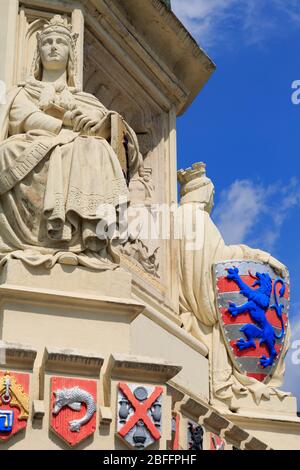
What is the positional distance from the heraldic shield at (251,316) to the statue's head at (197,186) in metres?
1.16

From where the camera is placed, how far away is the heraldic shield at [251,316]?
13.1 metres

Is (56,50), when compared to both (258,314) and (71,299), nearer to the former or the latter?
(71,299)

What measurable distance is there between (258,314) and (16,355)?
465 centimetres

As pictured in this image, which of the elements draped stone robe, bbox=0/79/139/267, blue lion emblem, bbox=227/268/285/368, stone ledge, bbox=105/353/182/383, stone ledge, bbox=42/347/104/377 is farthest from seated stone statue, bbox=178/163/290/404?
stone ledge, bbox=42/347/104/377

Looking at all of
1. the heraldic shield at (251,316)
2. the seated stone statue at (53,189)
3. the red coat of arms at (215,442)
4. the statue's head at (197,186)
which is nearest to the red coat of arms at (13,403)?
the seated stone statue at (53,189)

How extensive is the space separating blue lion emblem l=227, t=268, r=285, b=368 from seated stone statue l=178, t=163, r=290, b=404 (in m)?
0.22

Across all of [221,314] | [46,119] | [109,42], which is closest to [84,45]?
[109,42]

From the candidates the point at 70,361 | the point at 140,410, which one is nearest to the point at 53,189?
the point at 70,361

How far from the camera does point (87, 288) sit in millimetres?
9977

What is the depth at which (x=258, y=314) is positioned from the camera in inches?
517
